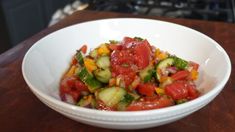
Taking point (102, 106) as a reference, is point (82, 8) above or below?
below

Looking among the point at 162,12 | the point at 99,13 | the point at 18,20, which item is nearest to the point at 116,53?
the point at 99,13

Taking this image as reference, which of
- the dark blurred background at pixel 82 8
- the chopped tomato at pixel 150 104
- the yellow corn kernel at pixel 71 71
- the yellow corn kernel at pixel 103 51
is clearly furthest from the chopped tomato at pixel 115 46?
the dark blurred background at pixel 82 8

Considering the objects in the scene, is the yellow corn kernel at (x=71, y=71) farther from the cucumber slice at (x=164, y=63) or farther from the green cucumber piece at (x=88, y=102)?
the cucumber slice at (x=164, y=63)

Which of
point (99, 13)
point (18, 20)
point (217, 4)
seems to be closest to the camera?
point (99, 13)

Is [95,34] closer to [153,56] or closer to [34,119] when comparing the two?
[153,56]

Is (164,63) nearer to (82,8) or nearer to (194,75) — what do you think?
(194,75)

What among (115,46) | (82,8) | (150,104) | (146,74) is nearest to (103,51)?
(115,46)
